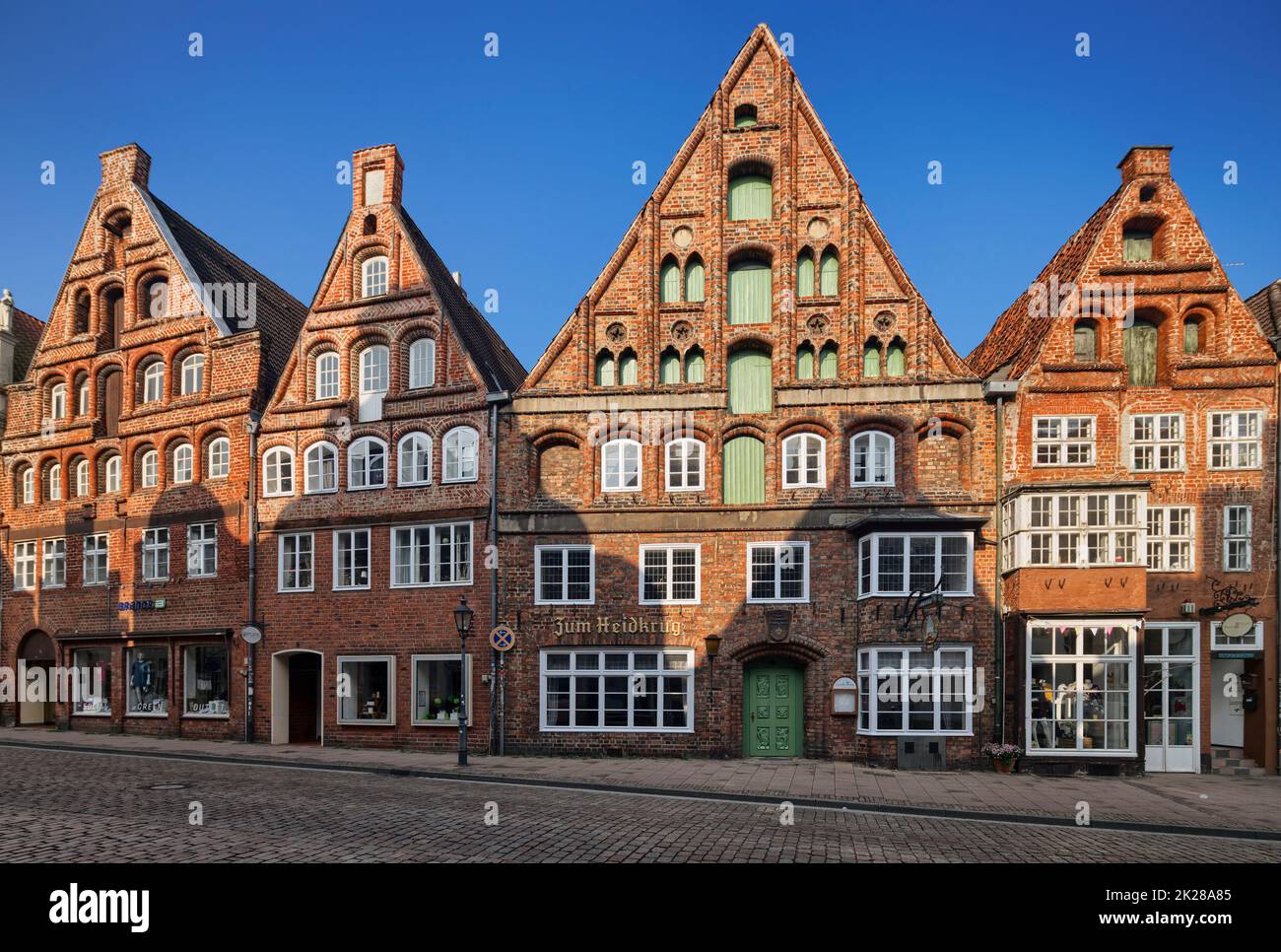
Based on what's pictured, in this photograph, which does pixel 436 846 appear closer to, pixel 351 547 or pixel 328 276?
pixel 351 547

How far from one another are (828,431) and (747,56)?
10591 mm

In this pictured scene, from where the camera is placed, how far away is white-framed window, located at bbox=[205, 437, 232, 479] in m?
27.7

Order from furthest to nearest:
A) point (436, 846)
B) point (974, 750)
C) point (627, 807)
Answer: point (974, 750) → point (627, 807) → point (436, 846)

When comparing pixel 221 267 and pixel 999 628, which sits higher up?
pixel 221 267

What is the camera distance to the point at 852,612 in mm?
22469

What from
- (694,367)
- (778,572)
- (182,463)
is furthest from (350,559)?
(778,572)

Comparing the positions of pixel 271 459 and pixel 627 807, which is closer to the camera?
pixel 627 807

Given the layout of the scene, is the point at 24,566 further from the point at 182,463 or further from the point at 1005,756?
the point at 1005,756

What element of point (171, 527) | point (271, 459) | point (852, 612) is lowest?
point (852, 612)

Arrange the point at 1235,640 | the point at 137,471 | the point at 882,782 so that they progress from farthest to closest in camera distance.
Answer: the point at 137,471
the point at 1235,640
the point at 882,782

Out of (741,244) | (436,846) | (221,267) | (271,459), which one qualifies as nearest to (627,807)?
(436,846)

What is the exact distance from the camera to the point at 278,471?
1058 inches

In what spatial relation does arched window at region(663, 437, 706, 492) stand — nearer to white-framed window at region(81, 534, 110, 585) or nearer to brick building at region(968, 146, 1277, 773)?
brick building at region(968, 146, 1277, 773)

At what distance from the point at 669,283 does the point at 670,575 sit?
7794 mm
